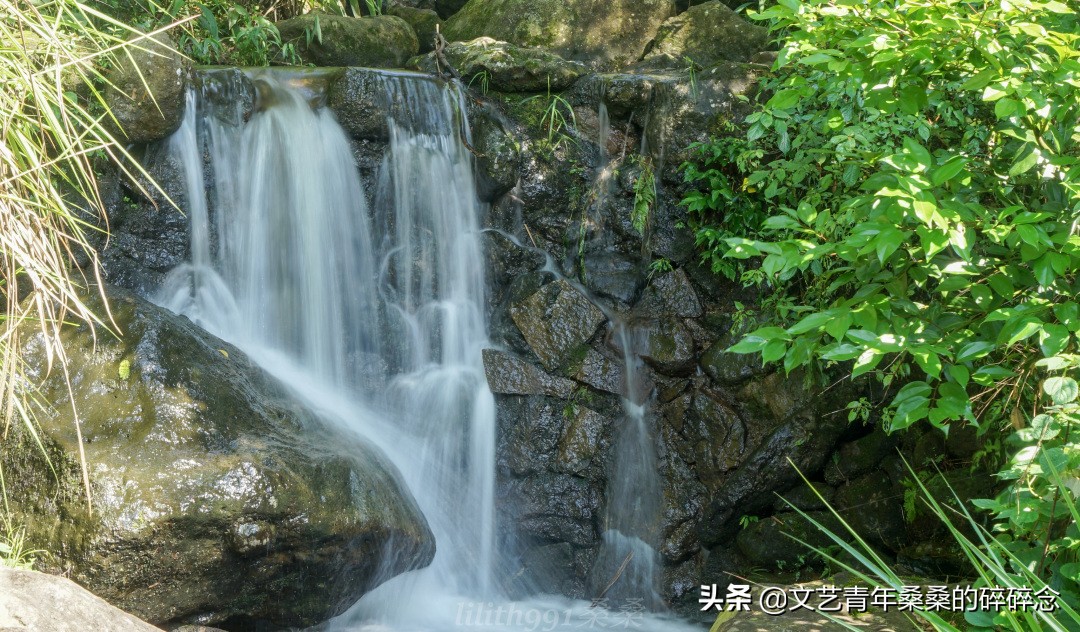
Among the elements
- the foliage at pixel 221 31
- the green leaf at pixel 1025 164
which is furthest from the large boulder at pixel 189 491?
the green leaf at pixel 1025 164

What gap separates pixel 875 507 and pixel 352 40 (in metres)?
5.90

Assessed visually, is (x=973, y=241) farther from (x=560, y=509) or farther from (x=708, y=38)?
(x=708, y=38)

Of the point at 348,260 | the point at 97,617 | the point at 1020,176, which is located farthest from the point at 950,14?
the point at 348,260

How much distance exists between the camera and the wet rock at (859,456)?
542cm

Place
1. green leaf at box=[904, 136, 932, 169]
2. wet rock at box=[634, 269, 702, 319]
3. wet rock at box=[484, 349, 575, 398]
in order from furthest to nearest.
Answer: wet rock at box=[634, 269, 702, 319]
wet rock at box=[484, 349, 575, 398]
green leaf at box=[904, 136, 932, 169]

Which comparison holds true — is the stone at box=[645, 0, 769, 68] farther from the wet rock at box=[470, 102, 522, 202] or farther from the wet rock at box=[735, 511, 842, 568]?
the wet rock at box=[735, 511, 842, 568]

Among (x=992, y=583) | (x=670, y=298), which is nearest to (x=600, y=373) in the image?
(x=670, y=298)

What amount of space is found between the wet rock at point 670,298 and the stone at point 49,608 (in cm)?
406

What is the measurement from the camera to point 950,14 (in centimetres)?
246

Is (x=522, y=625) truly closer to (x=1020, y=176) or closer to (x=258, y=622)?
(x=258, y=622)

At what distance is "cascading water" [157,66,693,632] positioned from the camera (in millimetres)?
5668

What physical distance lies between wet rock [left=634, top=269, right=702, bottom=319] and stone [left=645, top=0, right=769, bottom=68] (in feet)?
8.97

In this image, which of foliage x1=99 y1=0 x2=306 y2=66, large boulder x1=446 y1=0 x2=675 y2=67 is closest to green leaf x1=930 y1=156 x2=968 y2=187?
foliage x1=99 y1=0 x2=306 y2=66

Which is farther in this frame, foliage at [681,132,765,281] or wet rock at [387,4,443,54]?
wet rock at [387,4,443,54]
